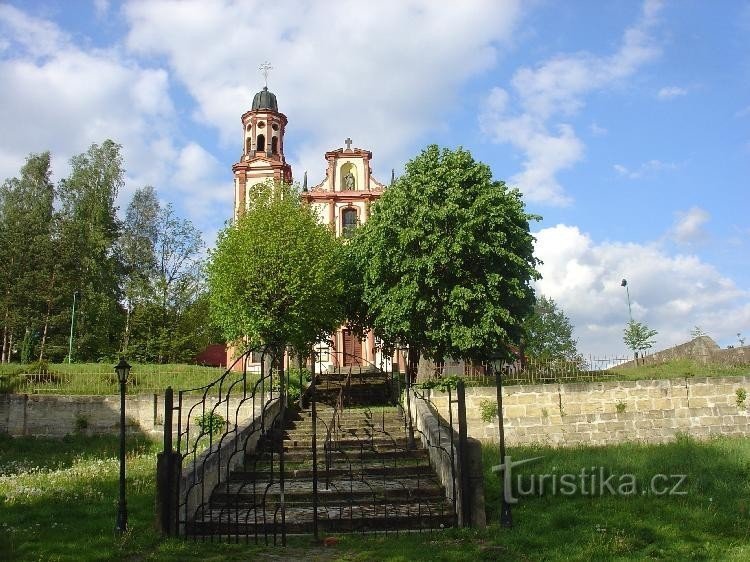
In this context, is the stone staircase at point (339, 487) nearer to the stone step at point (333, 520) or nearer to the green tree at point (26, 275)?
the stone step at point (333, 520)

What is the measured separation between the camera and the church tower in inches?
1444

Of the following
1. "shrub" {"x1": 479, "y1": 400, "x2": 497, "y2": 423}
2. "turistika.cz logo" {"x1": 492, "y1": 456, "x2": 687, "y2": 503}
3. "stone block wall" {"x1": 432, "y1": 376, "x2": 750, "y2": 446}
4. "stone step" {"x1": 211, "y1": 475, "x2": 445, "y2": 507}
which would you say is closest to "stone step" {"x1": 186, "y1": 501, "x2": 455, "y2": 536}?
"stone step" {"x1": 211, "y1": 475, "x2": 445, "y2": 507}

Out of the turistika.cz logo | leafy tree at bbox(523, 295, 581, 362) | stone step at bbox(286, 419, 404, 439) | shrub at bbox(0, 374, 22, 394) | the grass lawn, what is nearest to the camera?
the grass lawn

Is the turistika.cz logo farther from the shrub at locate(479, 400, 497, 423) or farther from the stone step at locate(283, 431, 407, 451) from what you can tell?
the shrub at locate(479, 400, 497, 423)

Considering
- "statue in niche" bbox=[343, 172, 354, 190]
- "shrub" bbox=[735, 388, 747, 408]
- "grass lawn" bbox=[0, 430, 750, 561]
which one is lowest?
"grass lawn" bbox=[0, 430, 750, 561]

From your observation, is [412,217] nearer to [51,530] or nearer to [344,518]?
[344,518]

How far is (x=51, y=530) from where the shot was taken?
8.83 metres

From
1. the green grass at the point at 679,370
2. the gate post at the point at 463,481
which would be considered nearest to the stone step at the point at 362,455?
the gate post at the point at 463,481

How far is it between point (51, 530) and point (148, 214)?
3143 centimetres

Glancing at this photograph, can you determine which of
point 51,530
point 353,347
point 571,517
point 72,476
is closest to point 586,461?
point 571,517

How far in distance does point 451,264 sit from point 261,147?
70.5ft

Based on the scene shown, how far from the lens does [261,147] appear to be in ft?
127

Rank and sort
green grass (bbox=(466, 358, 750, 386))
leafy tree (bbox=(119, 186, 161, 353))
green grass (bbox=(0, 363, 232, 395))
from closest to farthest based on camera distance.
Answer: green grass (bbox=(466, 358, 750, 386))
green grass (bbox=(0, 363, 232, 395))
leafy tree (bbox=(119, 186, 161, 353))

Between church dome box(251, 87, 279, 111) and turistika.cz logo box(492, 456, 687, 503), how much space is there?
31994 millimetres
